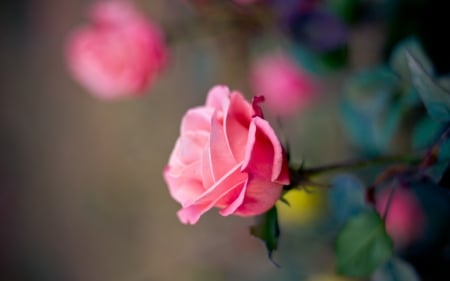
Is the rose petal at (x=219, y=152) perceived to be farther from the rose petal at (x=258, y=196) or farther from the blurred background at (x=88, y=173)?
the blurred background at (x=88, y=173)

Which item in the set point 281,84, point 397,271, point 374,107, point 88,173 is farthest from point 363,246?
point 88,173

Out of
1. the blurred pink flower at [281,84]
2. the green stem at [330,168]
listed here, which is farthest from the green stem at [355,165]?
the blurred pink flower at [281,84]

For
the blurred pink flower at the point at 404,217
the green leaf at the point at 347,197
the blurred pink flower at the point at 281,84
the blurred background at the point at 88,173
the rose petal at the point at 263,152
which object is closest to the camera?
the rose petal at the point at 263,152

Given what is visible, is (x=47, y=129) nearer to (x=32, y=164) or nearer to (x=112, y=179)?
(x=32, y=164)

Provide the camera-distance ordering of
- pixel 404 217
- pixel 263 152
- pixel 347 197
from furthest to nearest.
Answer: pixel 404 217 → pixel 347 197 → pixel 263 152

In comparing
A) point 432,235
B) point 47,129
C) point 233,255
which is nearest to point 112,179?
point 47,129

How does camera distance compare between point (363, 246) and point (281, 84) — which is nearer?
Result: point (363, 246)

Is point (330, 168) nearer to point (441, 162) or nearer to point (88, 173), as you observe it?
point (441, 162)
